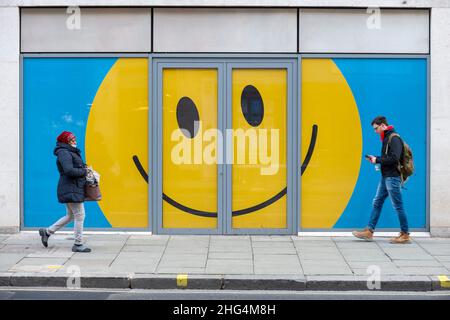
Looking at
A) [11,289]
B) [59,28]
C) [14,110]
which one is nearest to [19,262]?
[11,289]

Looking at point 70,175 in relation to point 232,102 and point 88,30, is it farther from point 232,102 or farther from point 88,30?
point 232,102

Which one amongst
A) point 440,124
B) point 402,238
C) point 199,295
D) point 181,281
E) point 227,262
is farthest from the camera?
point 440,124

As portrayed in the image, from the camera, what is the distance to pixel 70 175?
10.5 m

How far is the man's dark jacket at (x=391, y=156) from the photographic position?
441 inches

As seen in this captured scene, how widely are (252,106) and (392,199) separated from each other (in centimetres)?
276

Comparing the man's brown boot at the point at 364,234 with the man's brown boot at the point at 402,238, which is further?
the man's brown boot at the point at 364,234

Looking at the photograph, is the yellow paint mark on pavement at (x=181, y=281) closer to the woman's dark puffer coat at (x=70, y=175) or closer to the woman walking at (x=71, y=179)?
the woman walking at (x=71, y=179)

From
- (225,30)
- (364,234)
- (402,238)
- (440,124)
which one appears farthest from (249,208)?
(440,124)

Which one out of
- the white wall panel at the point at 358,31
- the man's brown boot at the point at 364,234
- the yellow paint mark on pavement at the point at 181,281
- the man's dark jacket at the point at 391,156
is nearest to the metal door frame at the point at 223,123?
the white wall panel at the point at 358,31

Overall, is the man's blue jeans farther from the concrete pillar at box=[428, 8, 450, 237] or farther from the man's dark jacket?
the concrete pillar at box=[428, 8, 450, 237]

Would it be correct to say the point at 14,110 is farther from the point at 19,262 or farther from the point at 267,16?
the point at 267,16

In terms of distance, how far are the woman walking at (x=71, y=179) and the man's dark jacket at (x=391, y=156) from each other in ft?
14.7

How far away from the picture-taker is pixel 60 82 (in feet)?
40.5

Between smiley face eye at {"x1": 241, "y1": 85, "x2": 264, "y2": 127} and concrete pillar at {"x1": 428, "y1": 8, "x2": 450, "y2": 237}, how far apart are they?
2839 millimetres
